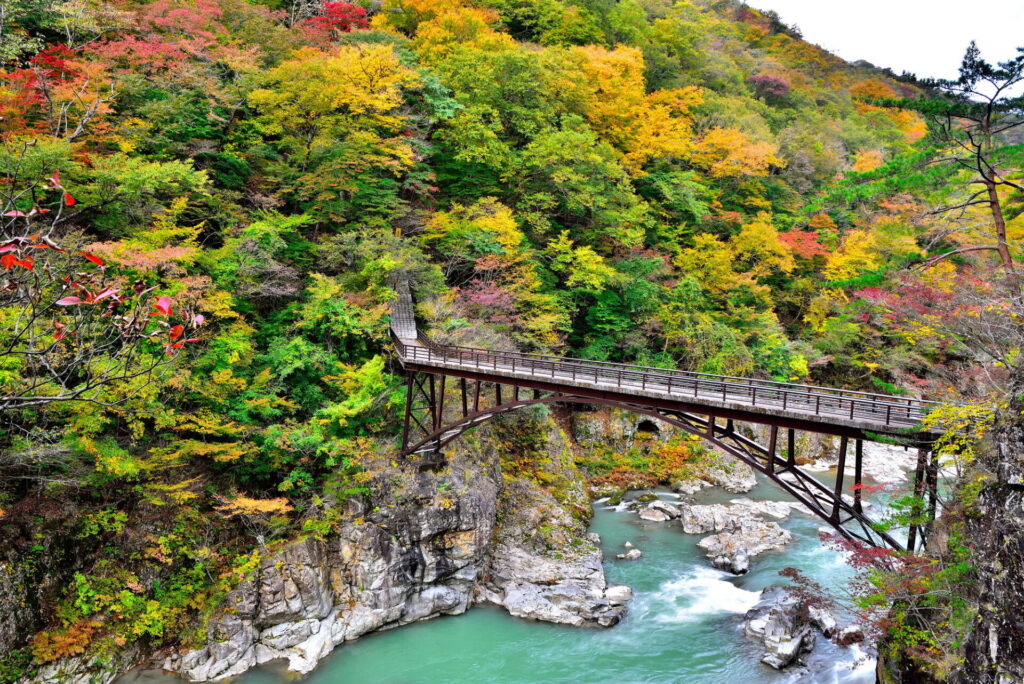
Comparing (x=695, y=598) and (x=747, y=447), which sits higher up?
(x=747, y=447)

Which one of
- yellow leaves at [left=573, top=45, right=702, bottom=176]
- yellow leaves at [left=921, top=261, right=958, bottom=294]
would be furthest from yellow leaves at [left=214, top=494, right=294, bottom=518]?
yellow leaves at [left=573, top=45, right=702, bottom=176]

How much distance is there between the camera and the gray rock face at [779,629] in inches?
540

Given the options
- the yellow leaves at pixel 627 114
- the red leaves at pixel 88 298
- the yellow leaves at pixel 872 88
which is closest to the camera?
the red leaves at pixel 88 298

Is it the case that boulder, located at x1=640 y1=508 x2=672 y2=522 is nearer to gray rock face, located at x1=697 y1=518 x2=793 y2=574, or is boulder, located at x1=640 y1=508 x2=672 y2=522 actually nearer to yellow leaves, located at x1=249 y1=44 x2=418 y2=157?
gray rock face, located at x1=697 y1=518 x2=793 y2=574

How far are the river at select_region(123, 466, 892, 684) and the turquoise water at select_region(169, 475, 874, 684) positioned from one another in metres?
0.03

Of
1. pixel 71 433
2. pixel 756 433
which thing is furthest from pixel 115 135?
pixel 756 433

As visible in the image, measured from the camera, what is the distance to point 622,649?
47.8ft

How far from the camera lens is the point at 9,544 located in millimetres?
12305

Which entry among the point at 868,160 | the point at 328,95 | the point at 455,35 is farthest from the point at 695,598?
the point at 868,160

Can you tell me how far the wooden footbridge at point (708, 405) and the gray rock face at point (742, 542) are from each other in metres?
3.37

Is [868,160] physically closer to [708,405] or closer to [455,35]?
[455,35]

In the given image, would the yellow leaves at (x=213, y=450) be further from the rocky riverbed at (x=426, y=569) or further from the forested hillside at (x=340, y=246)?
the rocky riverbed at (x=426, y=569)

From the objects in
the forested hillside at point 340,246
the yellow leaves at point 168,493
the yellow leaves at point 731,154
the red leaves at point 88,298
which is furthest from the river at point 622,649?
the yellow leaves at point 731,154

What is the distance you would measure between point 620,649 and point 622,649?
0.18 feet
